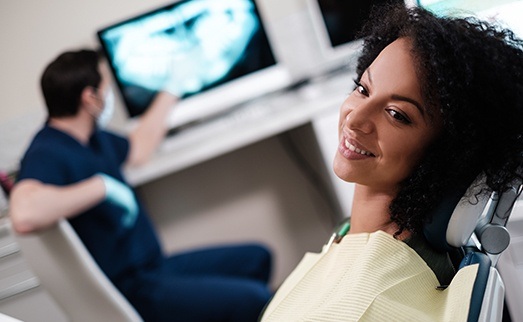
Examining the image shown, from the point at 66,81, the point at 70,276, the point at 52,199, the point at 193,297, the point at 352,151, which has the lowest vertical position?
the point at 193,297

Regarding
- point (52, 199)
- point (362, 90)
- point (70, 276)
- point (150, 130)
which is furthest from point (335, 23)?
point (362, 90)

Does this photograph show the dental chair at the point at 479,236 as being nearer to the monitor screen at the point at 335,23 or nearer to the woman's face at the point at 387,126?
the woman's face at the point at 387,126

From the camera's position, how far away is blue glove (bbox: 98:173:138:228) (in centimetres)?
186

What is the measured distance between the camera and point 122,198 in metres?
1.92

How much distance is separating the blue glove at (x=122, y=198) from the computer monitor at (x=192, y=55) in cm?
62

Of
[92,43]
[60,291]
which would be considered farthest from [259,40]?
[60,291]

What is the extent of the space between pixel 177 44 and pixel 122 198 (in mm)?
857

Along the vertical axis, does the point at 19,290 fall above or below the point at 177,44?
below

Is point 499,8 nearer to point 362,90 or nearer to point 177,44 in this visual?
point 362,90

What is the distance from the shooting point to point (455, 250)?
965 mm

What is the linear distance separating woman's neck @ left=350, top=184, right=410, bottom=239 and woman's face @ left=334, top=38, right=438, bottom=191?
0.03 meters

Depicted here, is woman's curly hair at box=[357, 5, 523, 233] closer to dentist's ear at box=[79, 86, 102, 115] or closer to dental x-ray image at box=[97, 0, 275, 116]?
dentist's ear at box=[79, 86, 102, 115]

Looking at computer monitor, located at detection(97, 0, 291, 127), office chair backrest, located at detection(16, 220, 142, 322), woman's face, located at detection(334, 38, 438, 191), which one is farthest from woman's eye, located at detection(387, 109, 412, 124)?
computer monitor, located at detection(97, 0, 291, 127)

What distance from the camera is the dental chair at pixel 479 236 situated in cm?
85
